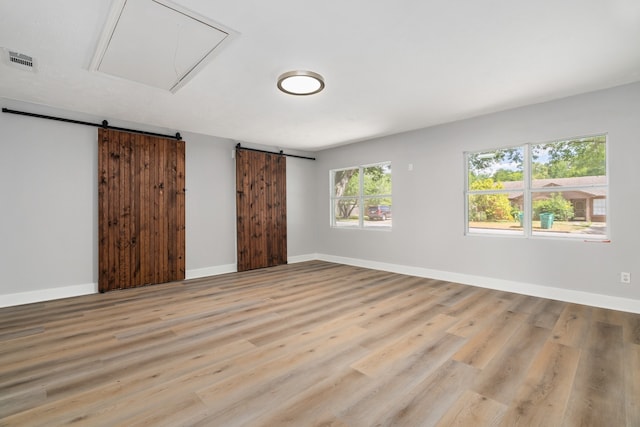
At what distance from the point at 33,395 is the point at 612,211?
18.0 ft

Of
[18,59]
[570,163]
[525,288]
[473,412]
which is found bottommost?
[473,412]

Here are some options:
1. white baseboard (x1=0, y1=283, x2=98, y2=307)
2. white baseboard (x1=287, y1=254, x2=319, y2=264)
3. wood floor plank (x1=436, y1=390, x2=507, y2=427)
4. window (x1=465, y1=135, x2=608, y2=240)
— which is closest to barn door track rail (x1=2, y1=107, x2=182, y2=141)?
white baseboard (x1=0, y1=283, x2=98, y2=307)

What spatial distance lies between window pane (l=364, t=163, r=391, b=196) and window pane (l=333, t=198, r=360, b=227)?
41cm

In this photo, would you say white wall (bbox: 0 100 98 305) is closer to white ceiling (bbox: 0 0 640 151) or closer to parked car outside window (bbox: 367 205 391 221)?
white ceiling (bbox: 0 0 640 151)

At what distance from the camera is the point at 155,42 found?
229 cm

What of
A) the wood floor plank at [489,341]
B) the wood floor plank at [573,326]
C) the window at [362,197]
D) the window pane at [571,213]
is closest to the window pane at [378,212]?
the window at [362,197]

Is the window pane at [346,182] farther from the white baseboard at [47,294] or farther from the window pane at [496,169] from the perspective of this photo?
the white baseboard at [47,294]

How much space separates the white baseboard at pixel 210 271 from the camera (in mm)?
5043

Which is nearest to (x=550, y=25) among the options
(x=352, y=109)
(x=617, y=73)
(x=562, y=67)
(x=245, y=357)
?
(x=562, y=67)

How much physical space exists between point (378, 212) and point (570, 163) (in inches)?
119

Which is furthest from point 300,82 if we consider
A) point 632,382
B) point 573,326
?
point 573,326

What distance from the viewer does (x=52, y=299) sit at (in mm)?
3812

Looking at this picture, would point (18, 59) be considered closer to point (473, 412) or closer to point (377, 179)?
point (473, 412)

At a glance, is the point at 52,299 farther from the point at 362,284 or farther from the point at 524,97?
the point at 524,97
